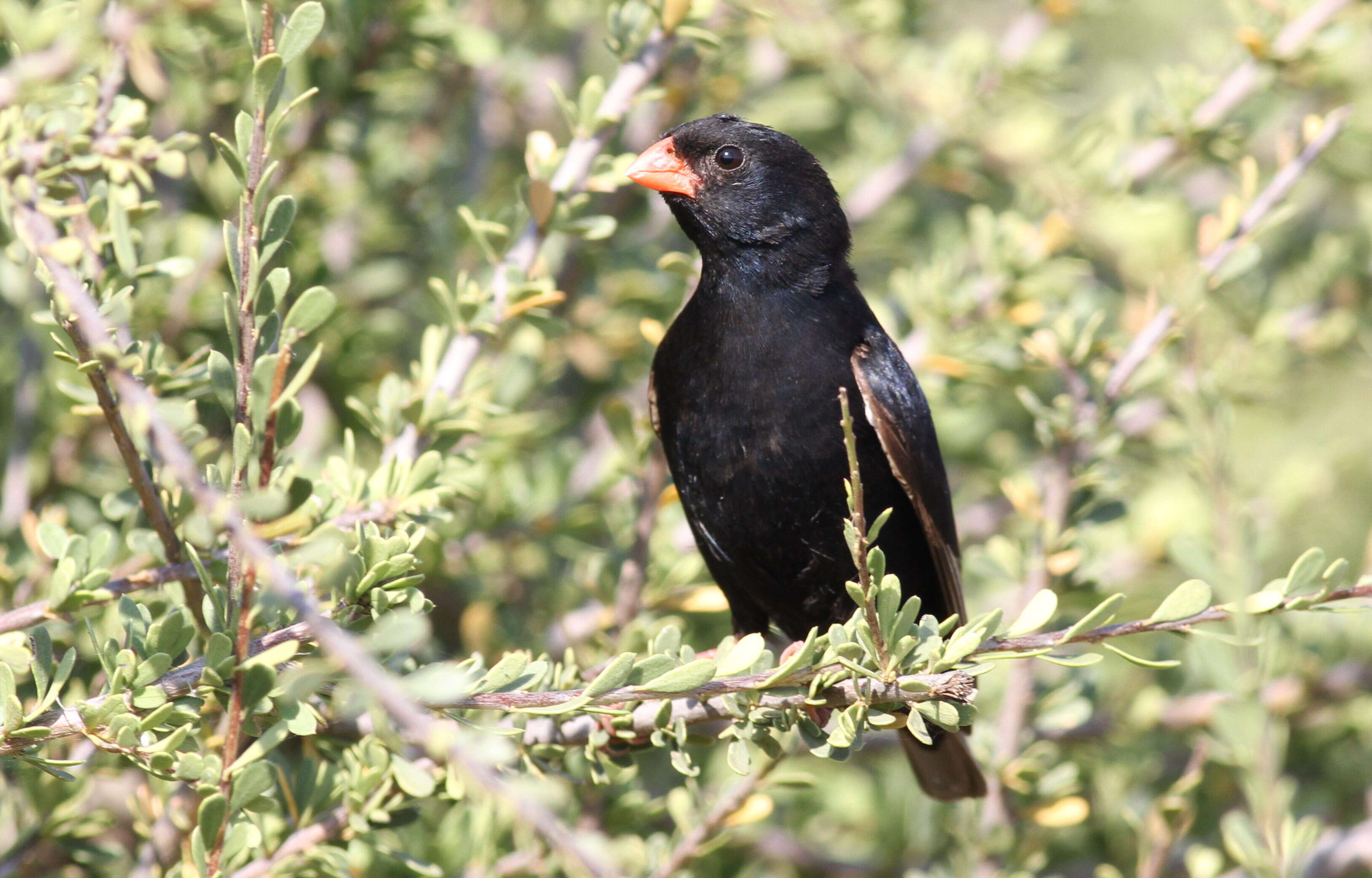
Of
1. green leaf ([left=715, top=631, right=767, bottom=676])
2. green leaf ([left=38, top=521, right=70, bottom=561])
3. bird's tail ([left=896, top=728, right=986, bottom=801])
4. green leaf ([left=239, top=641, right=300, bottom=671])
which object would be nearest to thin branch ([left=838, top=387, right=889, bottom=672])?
green leaf ([left=715, top=631, right=767, bottom=676])

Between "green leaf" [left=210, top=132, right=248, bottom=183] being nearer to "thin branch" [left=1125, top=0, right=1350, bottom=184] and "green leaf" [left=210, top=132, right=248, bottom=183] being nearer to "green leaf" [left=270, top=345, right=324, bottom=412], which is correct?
"green leaf" [left=270, top=345, right=324, bottom=412]

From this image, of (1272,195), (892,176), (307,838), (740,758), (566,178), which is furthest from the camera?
(892,176)

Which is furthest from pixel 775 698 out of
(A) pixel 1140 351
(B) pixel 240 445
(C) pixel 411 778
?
(A) pixel 1140 351

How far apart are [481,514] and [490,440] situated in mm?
220

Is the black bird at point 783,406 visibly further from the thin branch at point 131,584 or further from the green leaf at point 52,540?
the green leaf at point 52,540

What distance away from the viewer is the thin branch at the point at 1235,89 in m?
3.74

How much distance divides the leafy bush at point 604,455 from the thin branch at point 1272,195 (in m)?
0.01

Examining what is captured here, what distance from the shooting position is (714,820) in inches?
110

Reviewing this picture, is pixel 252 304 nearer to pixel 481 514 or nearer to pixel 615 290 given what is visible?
pixel 481 514

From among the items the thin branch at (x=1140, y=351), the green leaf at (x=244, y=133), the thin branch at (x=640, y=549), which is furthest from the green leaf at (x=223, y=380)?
the thin branch at (x=1140, y=351)

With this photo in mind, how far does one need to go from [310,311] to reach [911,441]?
5.72ft

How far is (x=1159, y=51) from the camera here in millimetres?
7977

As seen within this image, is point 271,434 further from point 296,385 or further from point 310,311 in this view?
point 310,311

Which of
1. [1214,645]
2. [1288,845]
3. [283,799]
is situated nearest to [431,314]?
[283,799]
